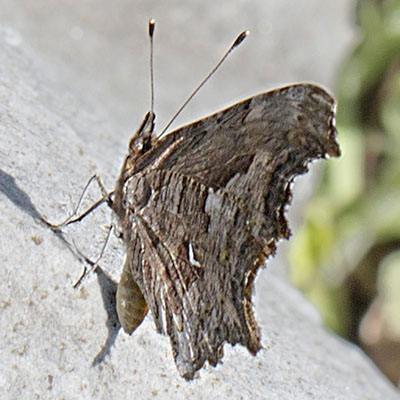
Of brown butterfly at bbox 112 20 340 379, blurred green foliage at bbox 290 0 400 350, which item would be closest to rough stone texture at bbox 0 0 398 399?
brown butterfly at bbox 112 20 340 379

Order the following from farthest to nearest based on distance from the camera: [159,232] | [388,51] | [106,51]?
[106,51], [388,51], [159,232]

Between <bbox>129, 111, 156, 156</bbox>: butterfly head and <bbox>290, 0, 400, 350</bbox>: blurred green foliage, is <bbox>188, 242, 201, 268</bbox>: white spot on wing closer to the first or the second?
<bbox>129, 111, 156, 156</bbox>: butterfly head

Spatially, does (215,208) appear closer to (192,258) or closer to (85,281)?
(192,258)

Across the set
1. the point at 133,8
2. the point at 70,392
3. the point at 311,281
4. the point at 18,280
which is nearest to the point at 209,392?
the point at 70,392

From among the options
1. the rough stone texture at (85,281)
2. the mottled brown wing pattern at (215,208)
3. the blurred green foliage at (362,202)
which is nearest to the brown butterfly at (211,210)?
the mottled brown wing pattern at (215,208)

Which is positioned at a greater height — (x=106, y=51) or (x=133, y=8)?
(x=133, y=8)

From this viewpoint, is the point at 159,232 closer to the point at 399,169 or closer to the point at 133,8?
the point at 399,169
